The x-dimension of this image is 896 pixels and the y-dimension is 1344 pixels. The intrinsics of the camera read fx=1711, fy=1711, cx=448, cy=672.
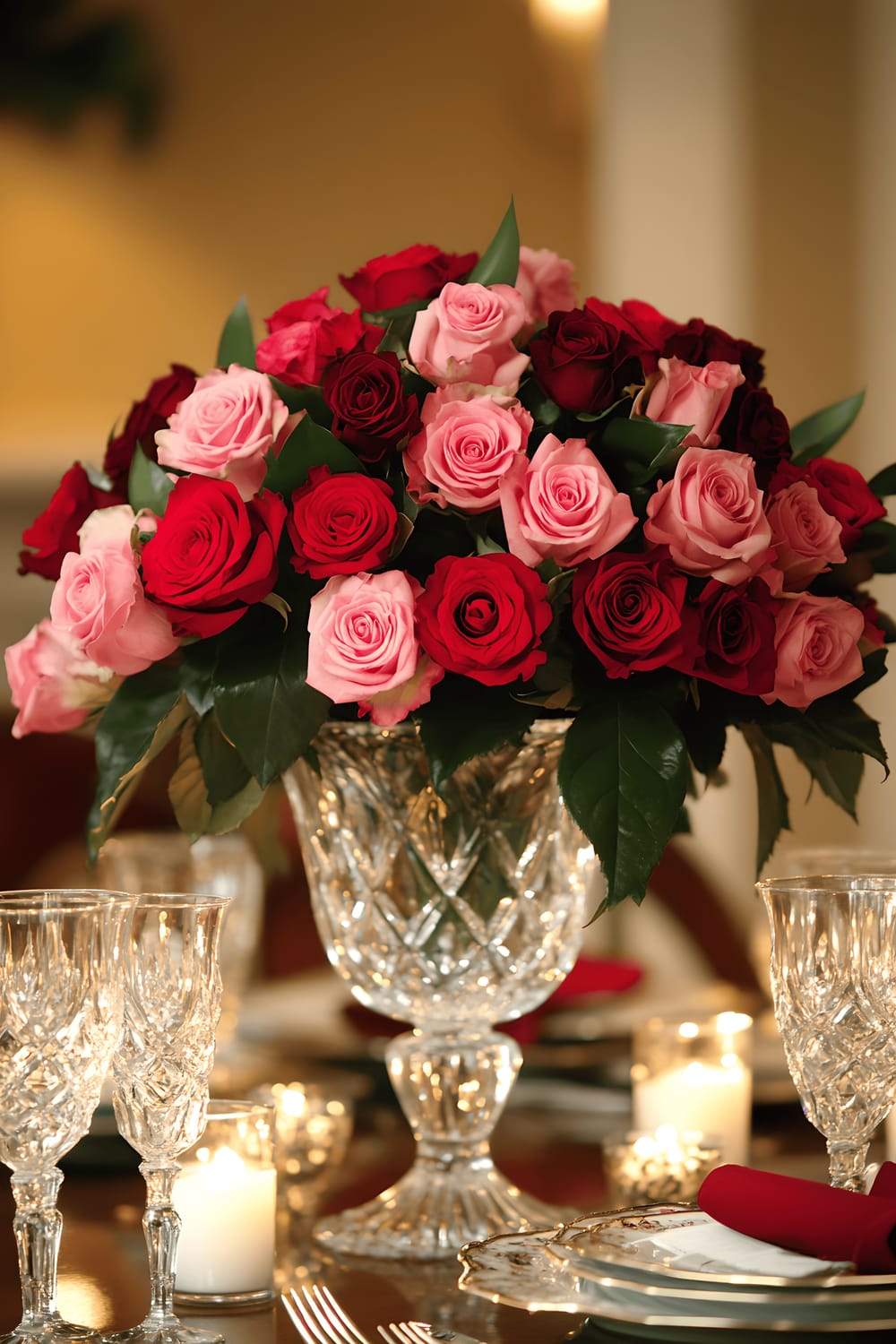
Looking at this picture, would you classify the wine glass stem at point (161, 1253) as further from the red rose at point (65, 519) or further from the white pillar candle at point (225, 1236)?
the red rose at point (65, 519)

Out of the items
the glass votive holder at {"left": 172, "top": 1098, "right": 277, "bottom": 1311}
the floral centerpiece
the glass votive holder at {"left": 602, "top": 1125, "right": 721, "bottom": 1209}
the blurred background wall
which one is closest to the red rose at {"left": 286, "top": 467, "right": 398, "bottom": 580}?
the floral centerpiece

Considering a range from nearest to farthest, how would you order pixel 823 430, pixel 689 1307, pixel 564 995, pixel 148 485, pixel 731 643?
pixel 689 1307, pixel 731 643, pixel 148 485, pixel 823 430, pixel 564 995

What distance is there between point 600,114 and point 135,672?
270 centimetres

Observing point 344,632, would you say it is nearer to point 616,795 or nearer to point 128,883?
point 616,795

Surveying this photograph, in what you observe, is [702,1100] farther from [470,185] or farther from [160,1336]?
[470,185]

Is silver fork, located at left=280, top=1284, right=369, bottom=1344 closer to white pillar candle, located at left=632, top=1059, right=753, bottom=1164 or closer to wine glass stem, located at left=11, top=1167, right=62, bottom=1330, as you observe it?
wine glass stem, located at left=11, top=1167, right=62, bottom=1330

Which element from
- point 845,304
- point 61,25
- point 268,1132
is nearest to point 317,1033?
point 268,1132

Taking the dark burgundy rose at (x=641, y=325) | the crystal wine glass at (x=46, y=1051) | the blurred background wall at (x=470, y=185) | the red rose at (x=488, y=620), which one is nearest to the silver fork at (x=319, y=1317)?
the crystal wine glass at (x=46, y=1051)

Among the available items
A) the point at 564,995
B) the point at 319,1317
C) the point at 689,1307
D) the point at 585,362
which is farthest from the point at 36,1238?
the point at 564,995

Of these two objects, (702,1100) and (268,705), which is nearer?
(268,705)

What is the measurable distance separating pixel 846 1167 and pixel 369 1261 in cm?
28

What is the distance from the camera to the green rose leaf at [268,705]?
0.90 metres

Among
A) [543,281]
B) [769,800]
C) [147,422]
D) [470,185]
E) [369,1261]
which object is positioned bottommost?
Result: [369,1261]

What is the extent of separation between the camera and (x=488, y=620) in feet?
2.81
